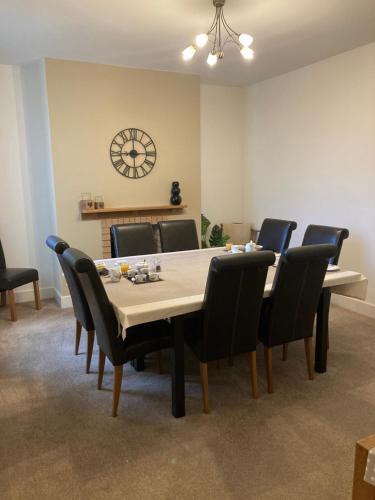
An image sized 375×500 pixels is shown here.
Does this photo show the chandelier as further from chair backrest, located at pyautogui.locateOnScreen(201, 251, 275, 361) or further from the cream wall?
chair backrest, located at pyautogui.locateOnScreen(201, 251, 275, 361)

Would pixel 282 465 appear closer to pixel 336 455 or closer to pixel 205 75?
pixel 336 455

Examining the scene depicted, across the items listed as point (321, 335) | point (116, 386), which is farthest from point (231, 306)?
point (321, 335)

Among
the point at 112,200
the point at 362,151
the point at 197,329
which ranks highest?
the point at 362,151

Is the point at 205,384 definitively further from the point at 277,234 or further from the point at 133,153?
the point at 133,153

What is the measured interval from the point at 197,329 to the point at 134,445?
2.37ft

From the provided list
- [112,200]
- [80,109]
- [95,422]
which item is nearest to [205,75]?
[80,109]

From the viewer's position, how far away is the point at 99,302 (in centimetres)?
205

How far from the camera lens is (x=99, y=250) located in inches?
171

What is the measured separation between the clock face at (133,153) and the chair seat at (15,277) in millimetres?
1481

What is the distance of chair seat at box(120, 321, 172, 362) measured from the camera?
86.9 inches

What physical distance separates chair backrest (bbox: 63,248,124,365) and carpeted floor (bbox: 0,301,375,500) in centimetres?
44

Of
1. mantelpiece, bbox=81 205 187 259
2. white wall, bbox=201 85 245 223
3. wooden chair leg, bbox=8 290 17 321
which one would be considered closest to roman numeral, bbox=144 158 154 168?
mantelpiece, bbox=81 205 187 259

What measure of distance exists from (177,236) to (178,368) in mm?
1798

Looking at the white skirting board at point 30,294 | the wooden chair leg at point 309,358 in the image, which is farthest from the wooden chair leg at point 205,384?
the white skirting board at point 30,294
